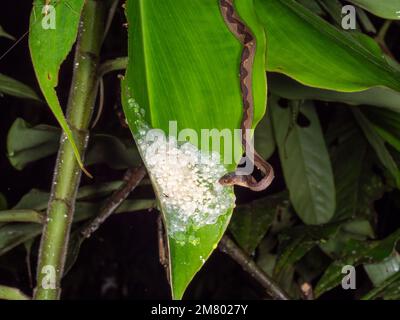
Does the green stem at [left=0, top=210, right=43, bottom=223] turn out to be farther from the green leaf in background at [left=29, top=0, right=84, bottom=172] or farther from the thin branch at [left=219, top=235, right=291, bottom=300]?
the thin branch at [left=219, top=235, right=291, bottom=300]

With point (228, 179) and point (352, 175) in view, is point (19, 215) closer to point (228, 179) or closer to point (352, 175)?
point (228, 179)

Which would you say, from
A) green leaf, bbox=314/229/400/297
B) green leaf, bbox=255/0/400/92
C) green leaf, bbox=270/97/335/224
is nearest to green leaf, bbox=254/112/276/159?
green leaf, bbox=270/97/335/224

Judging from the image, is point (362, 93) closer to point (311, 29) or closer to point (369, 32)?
point (311, 29)

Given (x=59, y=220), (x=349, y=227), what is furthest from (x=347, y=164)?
(x=59, y=220)

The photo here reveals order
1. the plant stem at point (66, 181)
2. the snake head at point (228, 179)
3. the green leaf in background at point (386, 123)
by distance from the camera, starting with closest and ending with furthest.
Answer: the snake head at point (228, 179) → the plant stem at point (66, 181) → the green leaf in background at point (386, 123)

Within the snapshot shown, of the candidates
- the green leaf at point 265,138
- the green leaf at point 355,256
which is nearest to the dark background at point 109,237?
the green leaf at point 265,138

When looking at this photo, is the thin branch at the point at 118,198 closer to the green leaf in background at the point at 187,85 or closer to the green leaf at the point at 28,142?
the green leaf at the point at 28,142
